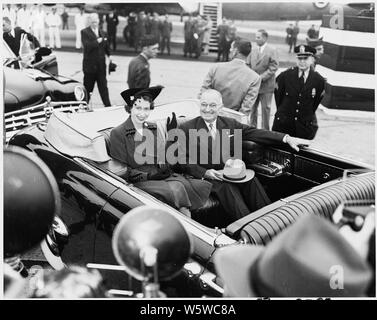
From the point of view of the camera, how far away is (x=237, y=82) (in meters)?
4.85

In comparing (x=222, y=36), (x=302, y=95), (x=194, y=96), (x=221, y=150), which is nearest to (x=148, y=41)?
(x=302, y=95)

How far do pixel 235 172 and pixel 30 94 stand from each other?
9.13ft

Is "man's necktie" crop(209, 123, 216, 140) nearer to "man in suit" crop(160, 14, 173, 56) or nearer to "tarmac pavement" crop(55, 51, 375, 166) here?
"tarmac pavement" crop(55, 51, 375, 166)

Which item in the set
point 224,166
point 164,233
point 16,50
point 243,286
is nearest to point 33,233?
point 164,233

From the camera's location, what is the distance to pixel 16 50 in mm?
6125

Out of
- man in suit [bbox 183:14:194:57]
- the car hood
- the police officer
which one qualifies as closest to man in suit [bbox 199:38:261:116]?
the police officer

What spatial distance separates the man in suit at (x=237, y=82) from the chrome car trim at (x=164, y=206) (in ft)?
7.45

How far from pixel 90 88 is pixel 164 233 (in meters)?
6.01

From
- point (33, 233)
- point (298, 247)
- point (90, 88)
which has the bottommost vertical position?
point (90, 88)

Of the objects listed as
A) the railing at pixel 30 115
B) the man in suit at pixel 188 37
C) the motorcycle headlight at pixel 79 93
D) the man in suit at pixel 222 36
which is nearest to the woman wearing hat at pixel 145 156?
the railing at pixel 30 115

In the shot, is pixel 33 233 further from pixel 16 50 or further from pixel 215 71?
pixel 16 50

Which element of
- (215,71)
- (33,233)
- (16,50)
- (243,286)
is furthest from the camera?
(16,50)

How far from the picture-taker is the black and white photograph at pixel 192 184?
1315mm

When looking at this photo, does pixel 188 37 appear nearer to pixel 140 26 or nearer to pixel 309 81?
pixel 140 26
